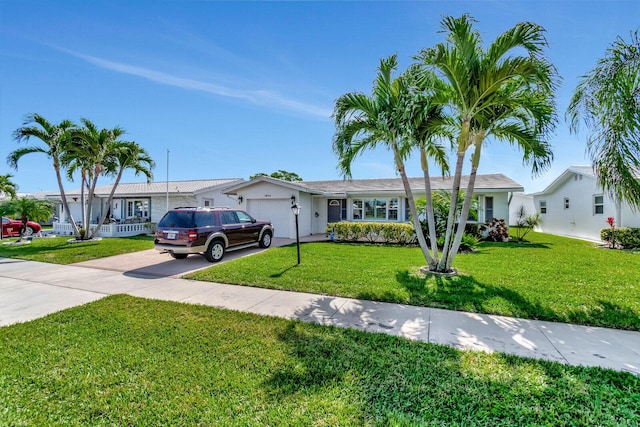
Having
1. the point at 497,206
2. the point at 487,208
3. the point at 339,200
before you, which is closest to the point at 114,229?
the point at 339,200

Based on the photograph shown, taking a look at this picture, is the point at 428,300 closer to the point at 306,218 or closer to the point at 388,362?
the point at 388,362

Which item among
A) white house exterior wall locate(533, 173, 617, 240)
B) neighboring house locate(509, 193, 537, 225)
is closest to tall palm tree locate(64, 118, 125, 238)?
white house exterior wall locate(533, 173, 617, 240)

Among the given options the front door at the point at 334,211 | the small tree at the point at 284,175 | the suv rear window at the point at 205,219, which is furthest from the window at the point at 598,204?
the small tree at the point at 284,175

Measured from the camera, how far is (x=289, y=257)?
9953 mm

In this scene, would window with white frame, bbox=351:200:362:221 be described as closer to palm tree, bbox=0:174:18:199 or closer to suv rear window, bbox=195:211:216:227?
suv rear window, bbox=195:211:216:227

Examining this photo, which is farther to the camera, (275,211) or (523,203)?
(523,203)

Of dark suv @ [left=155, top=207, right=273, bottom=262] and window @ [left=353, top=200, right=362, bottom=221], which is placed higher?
window @ [left=353, top=200, right=362, bottom=221]

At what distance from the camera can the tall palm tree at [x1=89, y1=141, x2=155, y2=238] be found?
50.1ft

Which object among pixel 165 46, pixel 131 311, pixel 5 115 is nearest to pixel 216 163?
pixel 5 115

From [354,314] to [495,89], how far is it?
5.82m

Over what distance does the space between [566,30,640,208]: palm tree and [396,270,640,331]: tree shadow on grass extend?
212 cm

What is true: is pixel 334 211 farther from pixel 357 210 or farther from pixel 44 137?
pixel 44 137

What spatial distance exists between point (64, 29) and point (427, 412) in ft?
41.5

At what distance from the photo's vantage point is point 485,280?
6871mm
